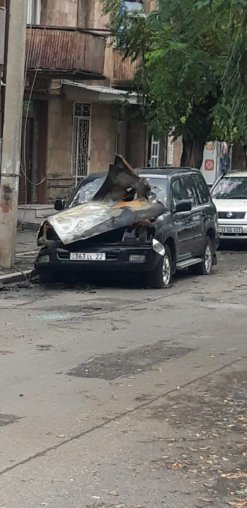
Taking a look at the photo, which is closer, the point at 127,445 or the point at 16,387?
the point at 127,445

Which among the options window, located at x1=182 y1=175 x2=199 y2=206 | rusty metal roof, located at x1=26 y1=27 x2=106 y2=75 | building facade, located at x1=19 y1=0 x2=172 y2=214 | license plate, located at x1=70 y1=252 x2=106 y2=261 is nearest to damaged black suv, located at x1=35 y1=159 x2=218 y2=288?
license plate, located at x1=70 y1=252 x2=106 y2=261

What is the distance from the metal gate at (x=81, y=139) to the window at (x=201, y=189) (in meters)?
10.7

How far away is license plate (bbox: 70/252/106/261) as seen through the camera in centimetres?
1334

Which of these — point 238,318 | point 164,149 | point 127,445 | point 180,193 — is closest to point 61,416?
point 127,445

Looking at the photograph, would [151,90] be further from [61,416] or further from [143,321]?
[61,416]

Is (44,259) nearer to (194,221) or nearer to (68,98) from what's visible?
(194,221)

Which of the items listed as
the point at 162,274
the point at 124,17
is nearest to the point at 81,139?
the point at 124,17

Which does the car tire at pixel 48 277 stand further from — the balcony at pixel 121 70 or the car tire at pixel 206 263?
the balcony at pixel 121 70

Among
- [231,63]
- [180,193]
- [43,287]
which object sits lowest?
[43,287]

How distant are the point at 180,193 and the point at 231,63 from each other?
21.0 feet

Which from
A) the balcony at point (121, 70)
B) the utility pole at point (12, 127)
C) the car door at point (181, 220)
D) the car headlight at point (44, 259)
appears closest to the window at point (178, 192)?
the car door at point (181, 220)

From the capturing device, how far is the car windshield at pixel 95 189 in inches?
579

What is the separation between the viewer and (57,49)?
21672mm

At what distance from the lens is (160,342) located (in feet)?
32.4
